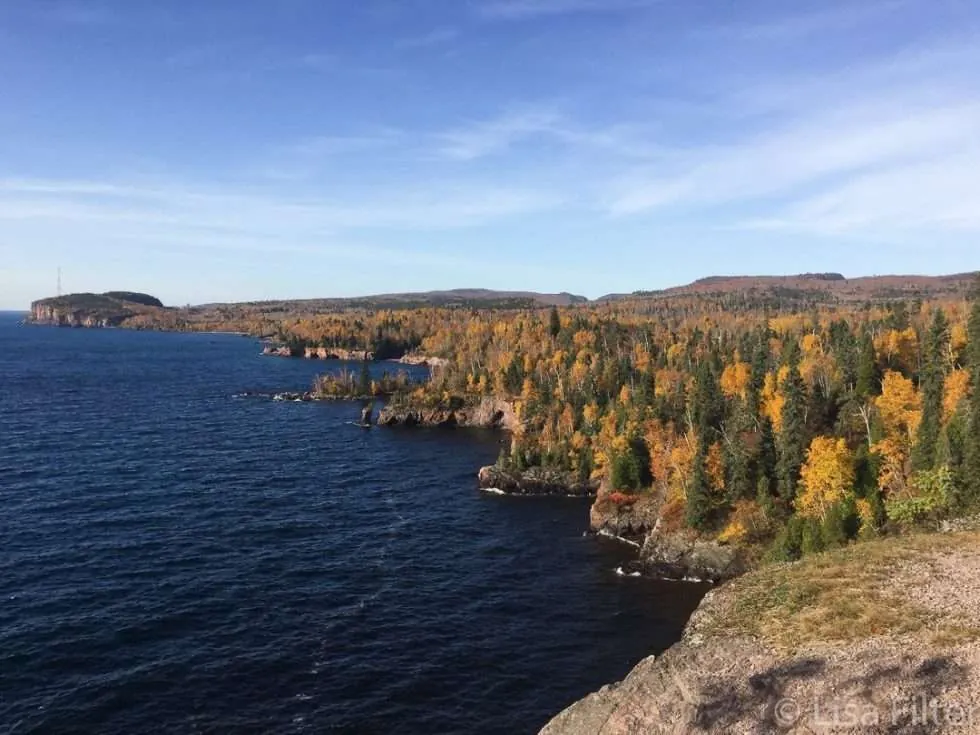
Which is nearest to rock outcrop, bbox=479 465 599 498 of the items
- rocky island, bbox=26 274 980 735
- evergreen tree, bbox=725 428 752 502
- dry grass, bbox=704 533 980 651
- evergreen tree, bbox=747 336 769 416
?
rocky island, bbox=26 274 980 735

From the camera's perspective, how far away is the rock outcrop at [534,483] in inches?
4109

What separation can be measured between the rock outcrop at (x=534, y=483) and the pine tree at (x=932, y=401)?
44.8 metres

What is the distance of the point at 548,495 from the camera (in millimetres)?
103875

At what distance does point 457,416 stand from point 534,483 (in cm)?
6130

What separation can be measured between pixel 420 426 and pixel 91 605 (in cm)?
10355

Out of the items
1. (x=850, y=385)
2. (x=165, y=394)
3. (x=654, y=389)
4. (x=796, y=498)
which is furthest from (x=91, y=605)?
(x=165, y=394)

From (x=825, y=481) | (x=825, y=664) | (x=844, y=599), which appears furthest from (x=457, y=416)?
(x=825, y=664)

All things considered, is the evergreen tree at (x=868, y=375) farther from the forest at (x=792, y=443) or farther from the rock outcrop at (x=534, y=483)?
the rock outcrop at (x=534, y=483)

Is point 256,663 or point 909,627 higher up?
point 909,627

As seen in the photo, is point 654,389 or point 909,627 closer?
point 909,627

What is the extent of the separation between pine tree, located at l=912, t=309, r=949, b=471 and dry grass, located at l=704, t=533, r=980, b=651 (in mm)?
29160

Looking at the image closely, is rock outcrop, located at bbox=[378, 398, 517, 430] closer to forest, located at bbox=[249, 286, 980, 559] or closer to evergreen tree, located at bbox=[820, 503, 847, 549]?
forest, located at bbox=[249, 286, 980, 559]

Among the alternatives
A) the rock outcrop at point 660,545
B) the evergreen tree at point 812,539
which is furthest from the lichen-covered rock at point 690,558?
the evergreen tree at point 812,539

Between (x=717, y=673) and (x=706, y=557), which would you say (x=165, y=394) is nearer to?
(x=706, y=557)
